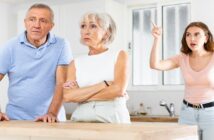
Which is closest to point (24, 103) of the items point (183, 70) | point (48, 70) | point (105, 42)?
point (48, 70)

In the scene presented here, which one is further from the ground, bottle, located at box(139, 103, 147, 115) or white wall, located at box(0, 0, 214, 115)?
white wall, located at box(0, 0, 214, 115)

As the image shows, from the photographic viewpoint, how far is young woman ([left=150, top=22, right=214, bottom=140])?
97.3 inches

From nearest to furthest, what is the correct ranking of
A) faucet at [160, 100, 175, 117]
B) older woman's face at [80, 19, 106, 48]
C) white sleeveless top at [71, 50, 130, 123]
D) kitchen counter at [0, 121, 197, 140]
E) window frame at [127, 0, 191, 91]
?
kitchen counter at [0, 121, 197, 140], white sleeveless top at [71, 50, 130, 123], older woman's face at [80, 19, 106, 48], faucet at [160, 100, 175, 117], window frame at [127, 0, 191, 91]

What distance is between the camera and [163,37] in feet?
16.1

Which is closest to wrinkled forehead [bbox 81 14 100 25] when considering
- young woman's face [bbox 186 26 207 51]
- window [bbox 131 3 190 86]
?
young woman's face [bbox 186 26 207 51]

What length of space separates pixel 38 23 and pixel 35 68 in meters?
0.26

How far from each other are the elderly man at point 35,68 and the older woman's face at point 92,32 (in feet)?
0.98

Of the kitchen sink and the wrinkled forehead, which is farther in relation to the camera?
the kitchen sink

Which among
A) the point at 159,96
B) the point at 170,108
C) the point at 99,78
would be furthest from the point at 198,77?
the point at 159,96

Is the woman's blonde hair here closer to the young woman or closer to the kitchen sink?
the young woman

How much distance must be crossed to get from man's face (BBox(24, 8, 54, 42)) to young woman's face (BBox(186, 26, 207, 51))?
93cm

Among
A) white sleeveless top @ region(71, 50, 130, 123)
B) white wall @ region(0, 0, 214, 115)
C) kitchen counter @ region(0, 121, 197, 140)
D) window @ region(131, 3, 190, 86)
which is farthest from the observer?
window @ region(131, 3, 190, 86)

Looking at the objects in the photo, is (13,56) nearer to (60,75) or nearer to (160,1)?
A: (60,75)

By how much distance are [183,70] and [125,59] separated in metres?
0.79
